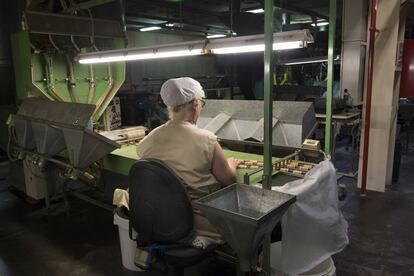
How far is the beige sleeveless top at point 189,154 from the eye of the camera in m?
1.78

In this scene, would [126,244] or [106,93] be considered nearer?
[126,244]

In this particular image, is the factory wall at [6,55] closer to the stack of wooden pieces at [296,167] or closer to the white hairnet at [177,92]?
the white hairnet at [177,92]

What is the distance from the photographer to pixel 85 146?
2.69m

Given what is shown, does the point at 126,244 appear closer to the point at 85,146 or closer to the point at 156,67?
the point at 85,146

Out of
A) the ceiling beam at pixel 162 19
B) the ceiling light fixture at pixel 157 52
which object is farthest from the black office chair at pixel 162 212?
the ceiling beam at pixel 162 19

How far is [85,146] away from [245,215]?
5.51 feet

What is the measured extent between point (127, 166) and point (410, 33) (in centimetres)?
492

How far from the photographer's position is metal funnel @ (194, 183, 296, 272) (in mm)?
1436

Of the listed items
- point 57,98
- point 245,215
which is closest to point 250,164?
point 245,215

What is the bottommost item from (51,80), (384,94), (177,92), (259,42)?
(384,94)

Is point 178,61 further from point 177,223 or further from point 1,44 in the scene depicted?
point 177,223

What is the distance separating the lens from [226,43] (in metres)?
2.10

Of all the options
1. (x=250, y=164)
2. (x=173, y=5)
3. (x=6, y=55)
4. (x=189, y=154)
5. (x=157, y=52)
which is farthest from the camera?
(x=173, y=5)

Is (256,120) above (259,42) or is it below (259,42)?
below
